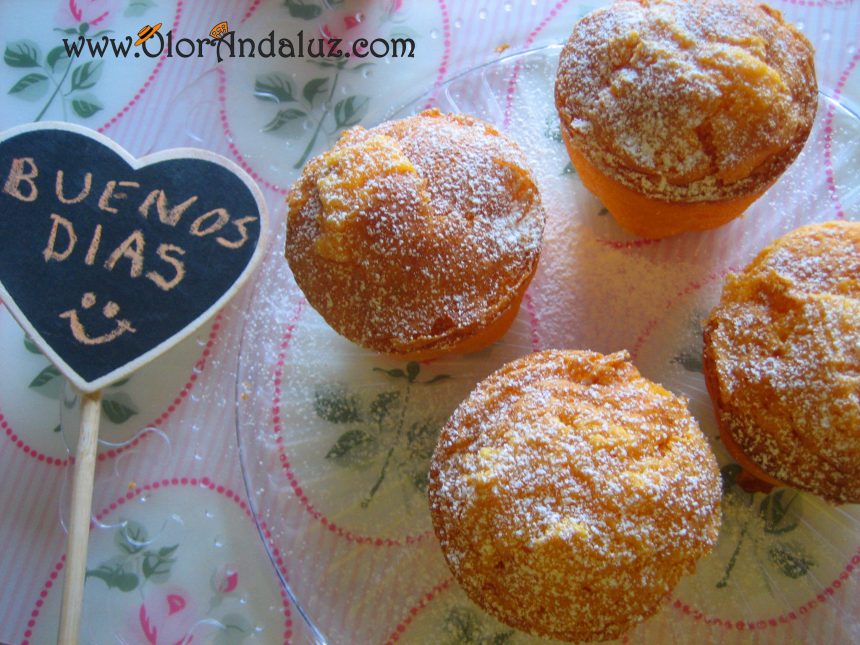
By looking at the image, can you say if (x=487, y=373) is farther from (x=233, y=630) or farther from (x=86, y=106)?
(x=86, y=106)

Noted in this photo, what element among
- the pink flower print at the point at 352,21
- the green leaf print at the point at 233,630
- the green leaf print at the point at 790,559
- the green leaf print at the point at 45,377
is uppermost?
the pink flower print at the point at 352,21

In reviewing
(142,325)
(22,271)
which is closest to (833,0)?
(142,325)

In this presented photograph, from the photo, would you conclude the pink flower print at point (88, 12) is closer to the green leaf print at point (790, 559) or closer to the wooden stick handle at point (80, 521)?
the wooden stick handle at point (80, 521)

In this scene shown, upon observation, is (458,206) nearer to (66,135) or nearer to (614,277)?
(614,277)

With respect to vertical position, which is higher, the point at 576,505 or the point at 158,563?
the point at 576,505

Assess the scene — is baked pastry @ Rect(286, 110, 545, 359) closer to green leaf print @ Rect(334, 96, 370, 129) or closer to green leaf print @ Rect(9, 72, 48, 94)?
green leaf print @ Rect(334, 96, 370, 129)

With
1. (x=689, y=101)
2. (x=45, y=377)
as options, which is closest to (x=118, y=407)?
(x=45, y=377)

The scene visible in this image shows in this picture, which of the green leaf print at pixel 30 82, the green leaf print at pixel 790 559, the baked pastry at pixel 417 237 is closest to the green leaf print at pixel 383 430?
the baked pastry at pixel 417 237
